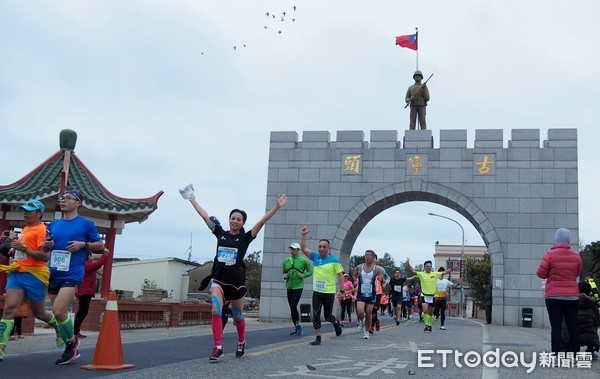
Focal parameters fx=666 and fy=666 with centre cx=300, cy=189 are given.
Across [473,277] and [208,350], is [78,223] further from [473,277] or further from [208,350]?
[473,277]

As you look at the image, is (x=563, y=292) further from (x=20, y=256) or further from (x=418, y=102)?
(x=418, y=102)

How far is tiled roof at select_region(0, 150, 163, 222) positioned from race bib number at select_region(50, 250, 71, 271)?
10.8 meters

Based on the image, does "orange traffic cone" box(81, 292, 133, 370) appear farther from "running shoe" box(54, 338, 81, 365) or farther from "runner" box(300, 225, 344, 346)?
"runner" box(300, 225, 344, 346)

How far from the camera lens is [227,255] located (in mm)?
7961

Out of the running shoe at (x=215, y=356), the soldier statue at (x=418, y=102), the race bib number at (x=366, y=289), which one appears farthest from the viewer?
the soldier statue at (x=418, y=102)

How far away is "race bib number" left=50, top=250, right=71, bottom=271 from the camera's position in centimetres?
727

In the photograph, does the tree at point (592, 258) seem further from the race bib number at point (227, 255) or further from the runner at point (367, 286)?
the race bib number at point (227, 255)

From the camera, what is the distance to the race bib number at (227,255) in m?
7.95

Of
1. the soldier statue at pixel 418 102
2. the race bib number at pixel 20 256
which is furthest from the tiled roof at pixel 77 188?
the race bib number at pixel 20 256

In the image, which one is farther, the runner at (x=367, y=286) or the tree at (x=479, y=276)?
the tree at (x=479, y=276)

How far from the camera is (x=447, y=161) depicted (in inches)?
902

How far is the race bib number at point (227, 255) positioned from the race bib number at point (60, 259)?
5.65 feet

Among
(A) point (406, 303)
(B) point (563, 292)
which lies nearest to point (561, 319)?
(B) point (563, 292)

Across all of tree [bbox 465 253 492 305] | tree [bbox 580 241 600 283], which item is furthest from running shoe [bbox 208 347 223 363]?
tree [bbox 580 241 600 283]
